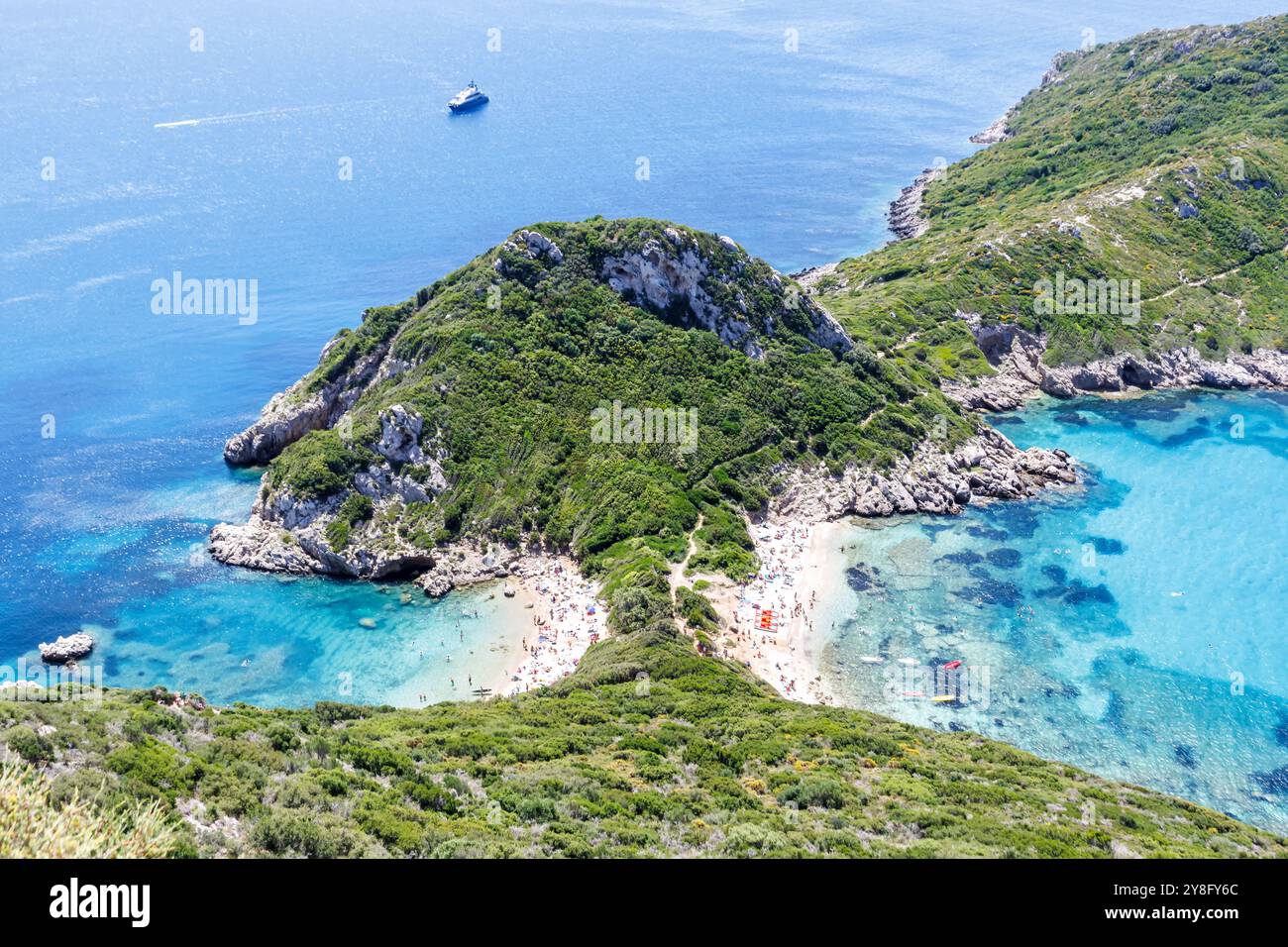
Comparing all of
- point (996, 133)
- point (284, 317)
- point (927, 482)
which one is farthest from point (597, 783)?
point (996, 133)

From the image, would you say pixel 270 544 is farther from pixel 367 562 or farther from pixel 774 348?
pixel 774 348

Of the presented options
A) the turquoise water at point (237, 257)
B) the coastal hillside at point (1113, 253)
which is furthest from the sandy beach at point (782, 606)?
the coastal hillside at point (1113, 253)

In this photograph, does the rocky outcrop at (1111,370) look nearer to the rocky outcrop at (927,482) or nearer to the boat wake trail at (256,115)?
the rocky outcrop at (927,482)

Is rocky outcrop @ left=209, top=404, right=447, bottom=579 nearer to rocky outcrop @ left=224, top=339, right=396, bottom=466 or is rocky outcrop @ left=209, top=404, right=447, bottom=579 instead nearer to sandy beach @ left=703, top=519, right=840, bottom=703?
rocky outcrop @ left=224, top=339, right=396, bottom=466

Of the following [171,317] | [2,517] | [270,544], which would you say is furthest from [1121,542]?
[171,317]

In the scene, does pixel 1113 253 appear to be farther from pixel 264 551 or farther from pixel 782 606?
pixel 264 551
